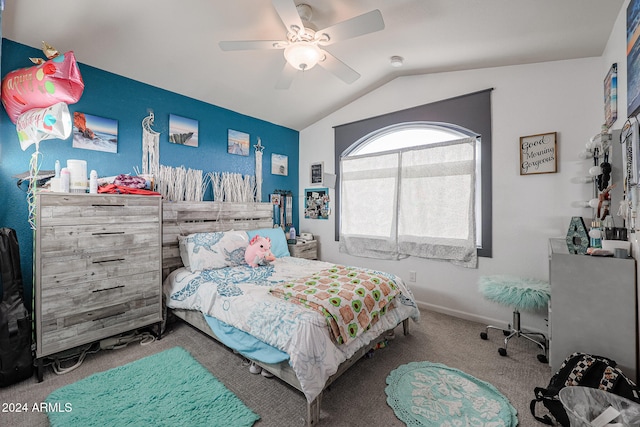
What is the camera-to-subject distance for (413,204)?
11.3 feet

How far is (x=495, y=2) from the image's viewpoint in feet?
6.47

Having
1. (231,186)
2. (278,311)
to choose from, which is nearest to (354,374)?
(278,311)

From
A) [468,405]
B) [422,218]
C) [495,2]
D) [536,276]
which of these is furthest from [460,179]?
[468,405]

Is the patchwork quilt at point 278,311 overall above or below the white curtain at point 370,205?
below

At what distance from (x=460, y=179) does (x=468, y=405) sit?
7.26ft

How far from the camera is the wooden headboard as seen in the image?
2927mm

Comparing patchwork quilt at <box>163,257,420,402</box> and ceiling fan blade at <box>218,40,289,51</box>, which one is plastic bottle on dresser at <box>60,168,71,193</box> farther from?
ceiling fan blade at <box>218,40,289,51</box>

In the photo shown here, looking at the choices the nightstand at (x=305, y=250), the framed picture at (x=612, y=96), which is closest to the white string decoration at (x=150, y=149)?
the nightstand at (x=305, y=250)

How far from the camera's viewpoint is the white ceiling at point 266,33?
6.60 ft

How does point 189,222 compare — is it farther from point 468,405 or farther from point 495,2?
point 495,2

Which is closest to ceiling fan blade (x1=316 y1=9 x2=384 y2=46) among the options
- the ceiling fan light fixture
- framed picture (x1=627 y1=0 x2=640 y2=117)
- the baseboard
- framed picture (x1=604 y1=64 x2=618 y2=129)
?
the ceiling fan light fixture

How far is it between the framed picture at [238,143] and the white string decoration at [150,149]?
88cm

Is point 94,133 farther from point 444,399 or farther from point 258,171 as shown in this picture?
point 444,399

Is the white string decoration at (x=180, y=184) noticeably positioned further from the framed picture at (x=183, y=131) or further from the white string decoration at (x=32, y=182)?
the white string decoration at (x=32, y=182)
